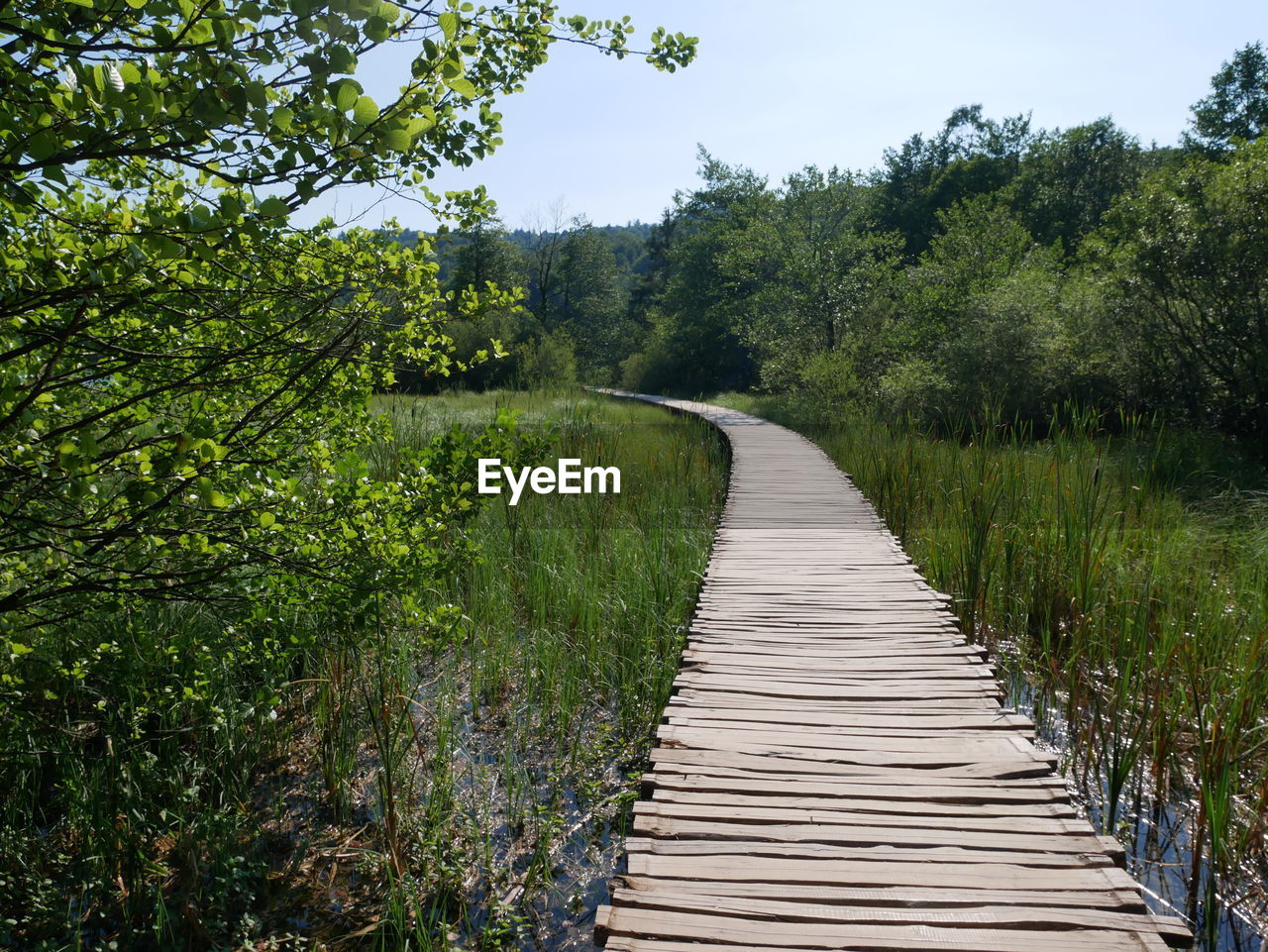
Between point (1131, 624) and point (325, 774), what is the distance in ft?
13.4

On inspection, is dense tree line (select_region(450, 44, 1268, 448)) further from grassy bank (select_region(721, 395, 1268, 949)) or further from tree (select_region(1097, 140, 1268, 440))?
grassy bank (select_region(721, 395, 1268, 949))

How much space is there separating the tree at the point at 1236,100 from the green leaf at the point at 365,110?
117ft

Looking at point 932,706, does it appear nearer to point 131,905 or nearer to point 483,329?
point 131,905

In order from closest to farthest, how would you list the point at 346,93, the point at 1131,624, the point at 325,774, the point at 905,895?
the point at 346,93 < the point at 905,895 < the point at 325,774 < the point at 1131,624

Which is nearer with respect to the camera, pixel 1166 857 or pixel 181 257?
pixel 181 257

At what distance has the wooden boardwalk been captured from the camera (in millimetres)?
1932

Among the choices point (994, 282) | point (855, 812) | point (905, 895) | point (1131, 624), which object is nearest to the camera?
point (905, 895)

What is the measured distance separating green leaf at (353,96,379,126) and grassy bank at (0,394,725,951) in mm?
1478

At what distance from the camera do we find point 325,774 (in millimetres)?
3387

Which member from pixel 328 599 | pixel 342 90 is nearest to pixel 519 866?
pixel 328 599

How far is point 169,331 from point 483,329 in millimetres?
23262

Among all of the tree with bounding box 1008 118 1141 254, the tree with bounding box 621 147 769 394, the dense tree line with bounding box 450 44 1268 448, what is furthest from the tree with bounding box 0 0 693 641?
the tree with bounding box 1008 118 1141 254

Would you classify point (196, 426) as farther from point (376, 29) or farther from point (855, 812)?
point (855, 812)

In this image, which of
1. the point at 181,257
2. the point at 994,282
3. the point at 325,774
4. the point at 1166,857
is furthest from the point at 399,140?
the point at 994,282
